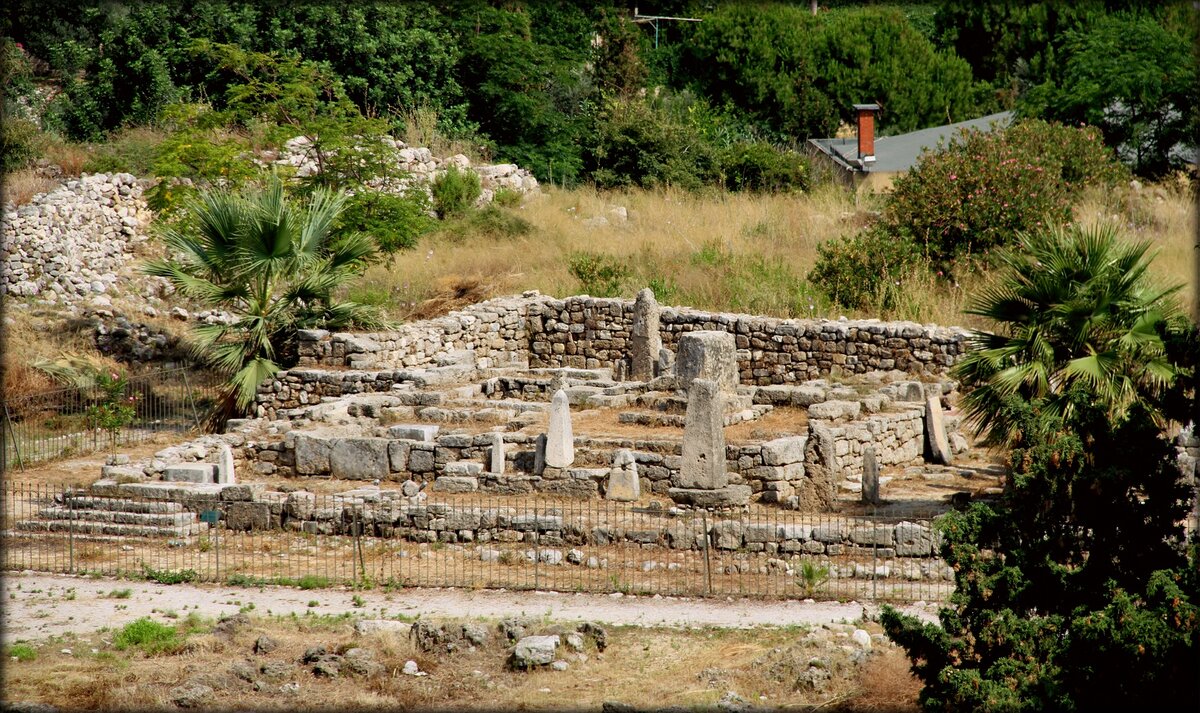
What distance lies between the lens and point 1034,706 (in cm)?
992

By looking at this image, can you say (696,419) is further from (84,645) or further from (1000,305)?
(84,645)

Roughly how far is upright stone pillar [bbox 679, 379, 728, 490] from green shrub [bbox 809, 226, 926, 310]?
9.08 metres

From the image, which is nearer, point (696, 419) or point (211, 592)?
point (211, 592)

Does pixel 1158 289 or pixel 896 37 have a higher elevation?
pixel 896 37

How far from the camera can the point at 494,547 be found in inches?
632

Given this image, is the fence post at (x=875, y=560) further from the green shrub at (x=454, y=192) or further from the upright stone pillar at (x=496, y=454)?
the green shrub at (x=454, y=192)

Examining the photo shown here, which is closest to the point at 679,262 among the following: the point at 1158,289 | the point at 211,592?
the point at 1158,289

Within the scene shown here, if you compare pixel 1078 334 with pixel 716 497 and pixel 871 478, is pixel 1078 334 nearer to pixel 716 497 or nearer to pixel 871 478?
pixel 871 478

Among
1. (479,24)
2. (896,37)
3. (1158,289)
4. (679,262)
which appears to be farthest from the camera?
(896,37)

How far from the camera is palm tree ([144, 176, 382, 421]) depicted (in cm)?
2192

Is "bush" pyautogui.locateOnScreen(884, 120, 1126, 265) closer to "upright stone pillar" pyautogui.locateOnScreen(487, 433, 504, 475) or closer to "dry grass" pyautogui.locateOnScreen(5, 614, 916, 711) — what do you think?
"upright stone pillar" pyautogui.locateOnScreen(487, 433, 504, 475)

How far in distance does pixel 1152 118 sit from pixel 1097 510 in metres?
27.2

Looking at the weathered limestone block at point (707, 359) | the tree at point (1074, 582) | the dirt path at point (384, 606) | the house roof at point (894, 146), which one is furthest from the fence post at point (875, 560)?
the house roof at point (894, 146)

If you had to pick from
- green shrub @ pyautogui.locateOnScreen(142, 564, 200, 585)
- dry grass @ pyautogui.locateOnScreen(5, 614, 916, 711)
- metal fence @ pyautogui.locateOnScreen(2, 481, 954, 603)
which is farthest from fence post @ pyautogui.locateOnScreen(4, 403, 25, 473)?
dry grass @ pyautogui.locateOnScreen(5, 614, 916, 711)
